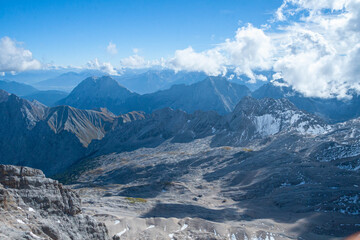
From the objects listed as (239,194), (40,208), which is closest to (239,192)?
(239,194)

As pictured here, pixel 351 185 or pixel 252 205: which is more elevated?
pixel 351 185

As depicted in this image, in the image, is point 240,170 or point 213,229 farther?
point 240,170

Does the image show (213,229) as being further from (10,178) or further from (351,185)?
(351,185)

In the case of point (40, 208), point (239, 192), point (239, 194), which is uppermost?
point (40, 208)

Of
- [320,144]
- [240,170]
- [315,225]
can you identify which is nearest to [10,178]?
[315,225]

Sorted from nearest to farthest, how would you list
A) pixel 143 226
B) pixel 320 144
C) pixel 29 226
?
1. pixel 29 226
2. pixel 143 226
3. pixel 320 144

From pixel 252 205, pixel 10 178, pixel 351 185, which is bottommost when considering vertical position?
pixel 252 205

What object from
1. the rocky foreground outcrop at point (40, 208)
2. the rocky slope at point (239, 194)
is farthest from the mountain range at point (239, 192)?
the rocky foreground outcrop at point (40, 208)

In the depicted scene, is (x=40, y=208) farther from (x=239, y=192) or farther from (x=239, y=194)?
(x=239, y=192)
